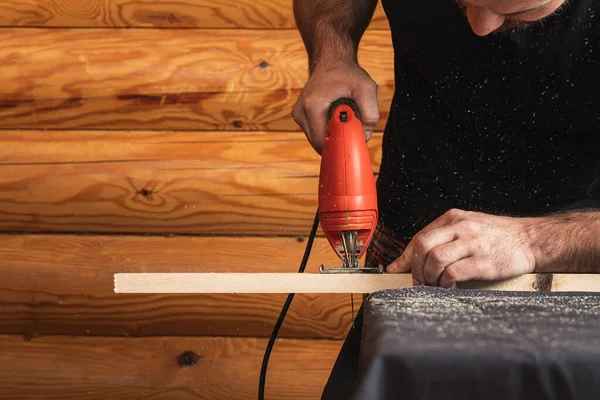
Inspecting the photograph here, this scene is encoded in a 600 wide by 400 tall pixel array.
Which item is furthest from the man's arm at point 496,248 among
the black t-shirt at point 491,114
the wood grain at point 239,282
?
the black t-shirt at point 491,114

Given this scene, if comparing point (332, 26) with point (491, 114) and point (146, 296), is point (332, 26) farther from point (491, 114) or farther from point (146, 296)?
point (146, 296)

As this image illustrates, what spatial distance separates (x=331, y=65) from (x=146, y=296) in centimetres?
112

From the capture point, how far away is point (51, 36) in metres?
2.68

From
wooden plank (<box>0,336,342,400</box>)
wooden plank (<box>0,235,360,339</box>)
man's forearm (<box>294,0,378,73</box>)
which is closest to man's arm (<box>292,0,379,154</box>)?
man's forearm (<box>294,0,378,73</box>)

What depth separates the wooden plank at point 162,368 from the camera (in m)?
2.62

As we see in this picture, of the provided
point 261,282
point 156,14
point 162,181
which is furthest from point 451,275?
point 156,14

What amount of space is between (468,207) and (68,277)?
4.35 ft

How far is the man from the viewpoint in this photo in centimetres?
148

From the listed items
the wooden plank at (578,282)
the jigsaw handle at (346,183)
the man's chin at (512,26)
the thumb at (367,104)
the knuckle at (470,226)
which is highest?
the man's chin at (512,26)

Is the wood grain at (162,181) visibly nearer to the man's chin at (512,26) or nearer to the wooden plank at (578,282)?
the man's chin at (512,26)

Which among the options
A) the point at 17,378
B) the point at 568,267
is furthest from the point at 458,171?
the point at 17,378

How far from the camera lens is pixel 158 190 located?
262cm

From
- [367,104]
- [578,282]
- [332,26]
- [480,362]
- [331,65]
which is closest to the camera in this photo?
[480,362]

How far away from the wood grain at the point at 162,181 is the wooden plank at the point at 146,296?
49 millimetres
